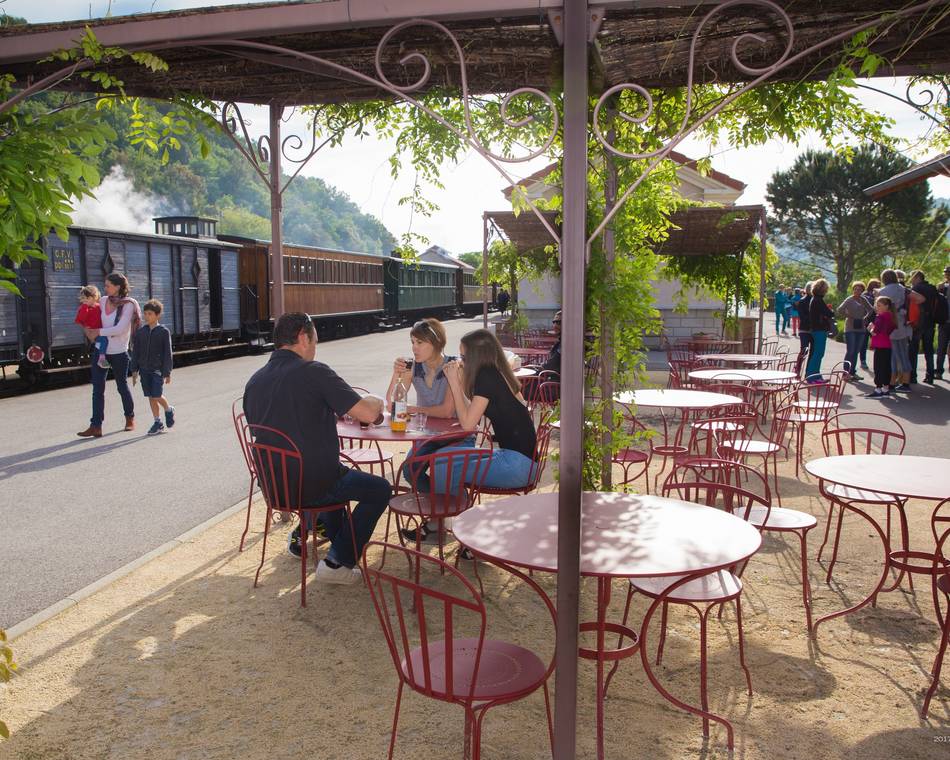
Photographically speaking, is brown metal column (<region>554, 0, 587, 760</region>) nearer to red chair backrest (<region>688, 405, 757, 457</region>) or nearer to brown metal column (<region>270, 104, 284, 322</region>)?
red chair backrest (<region>688, 405, 757, 457</region>)

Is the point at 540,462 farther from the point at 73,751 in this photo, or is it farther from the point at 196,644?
the point at 73,751

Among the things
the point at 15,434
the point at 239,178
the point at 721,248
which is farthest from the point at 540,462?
the point at 239,178

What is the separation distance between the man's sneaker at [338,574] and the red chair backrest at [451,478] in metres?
0.59

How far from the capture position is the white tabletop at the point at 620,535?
2826 millimetres

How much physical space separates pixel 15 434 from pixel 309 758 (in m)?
7.96

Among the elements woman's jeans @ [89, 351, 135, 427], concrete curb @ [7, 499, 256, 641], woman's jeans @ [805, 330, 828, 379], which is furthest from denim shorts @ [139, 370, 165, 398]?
woman's jeans @ [805, 330, 828, 379]

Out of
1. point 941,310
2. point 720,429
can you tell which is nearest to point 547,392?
point 720,429

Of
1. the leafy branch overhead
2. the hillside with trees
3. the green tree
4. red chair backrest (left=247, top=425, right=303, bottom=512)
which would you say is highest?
the hillside with trees

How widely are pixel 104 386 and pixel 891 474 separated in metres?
8.31

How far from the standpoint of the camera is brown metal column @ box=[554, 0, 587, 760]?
263 centimetres

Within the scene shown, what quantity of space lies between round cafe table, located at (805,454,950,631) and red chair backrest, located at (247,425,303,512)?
2.69 meters

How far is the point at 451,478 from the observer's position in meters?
4.73

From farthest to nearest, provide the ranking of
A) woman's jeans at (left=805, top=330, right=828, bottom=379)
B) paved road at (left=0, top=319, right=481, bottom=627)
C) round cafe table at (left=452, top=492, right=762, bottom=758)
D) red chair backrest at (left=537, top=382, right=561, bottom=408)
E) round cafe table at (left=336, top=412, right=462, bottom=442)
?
1. woman's jeans at (left=805, top=330, right=828, bottom=379)
2. red chair backrest at (left=537, top=382, right=561, bottom=408)
3. paved road at (left=0, top=319, right=481, bottom=627)
4. round cafe table at (left=336, top=412, right=462, bottom=442)
5. round cafe table at (left=452, top=492, right=762, bottom=758)

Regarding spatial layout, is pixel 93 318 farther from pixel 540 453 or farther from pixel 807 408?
pixel 807 408
